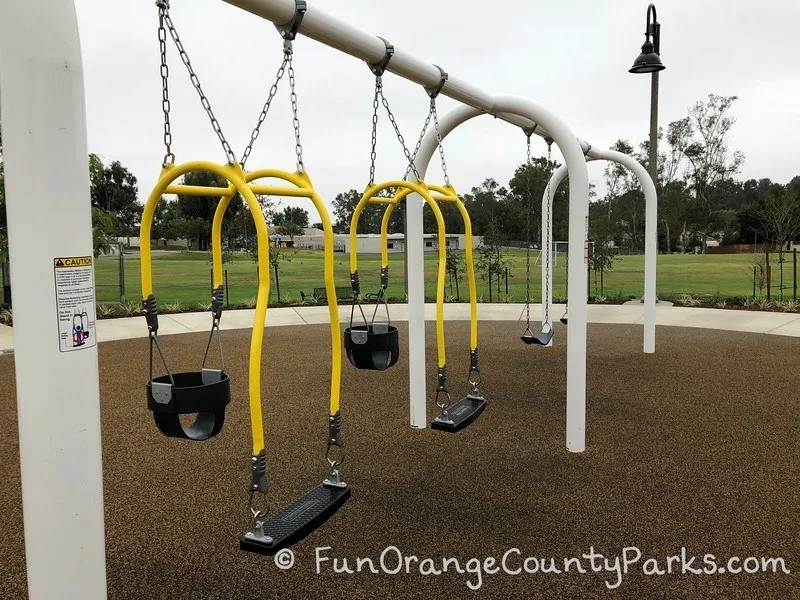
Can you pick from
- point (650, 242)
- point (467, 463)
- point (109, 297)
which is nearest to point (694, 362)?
point (650, 242)

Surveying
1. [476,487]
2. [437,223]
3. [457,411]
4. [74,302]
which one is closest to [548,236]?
[457,411]

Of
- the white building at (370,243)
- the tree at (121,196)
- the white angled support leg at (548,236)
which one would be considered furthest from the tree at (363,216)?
the white angled support leg at (548,236)

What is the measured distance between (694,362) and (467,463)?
4812mm

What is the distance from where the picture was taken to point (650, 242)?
343 inches

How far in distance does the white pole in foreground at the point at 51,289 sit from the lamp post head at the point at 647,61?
9.71 meters

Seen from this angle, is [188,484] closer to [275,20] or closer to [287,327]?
[275,20]

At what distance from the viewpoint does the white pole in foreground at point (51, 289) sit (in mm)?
1878

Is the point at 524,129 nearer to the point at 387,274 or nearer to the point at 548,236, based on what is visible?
the point at 387,274

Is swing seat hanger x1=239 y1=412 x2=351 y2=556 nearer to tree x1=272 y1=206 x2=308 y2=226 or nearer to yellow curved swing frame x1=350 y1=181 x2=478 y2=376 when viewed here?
yellow curved swing frame x1=350 y1=181 x2=478 y2=376

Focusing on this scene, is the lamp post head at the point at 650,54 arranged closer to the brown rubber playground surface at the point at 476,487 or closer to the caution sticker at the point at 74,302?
the brown rubber playground surface at the point at 476,487

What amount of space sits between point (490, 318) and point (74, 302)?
428 inches

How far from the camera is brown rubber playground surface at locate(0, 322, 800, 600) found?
3047 mm

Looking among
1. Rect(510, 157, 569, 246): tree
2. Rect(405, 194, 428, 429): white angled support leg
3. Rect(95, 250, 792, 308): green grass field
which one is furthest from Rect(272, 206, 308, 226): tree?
Rect(405, 194, 428, 429): white angled support leg

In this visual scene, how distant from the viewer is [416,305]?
5367 millimetres
